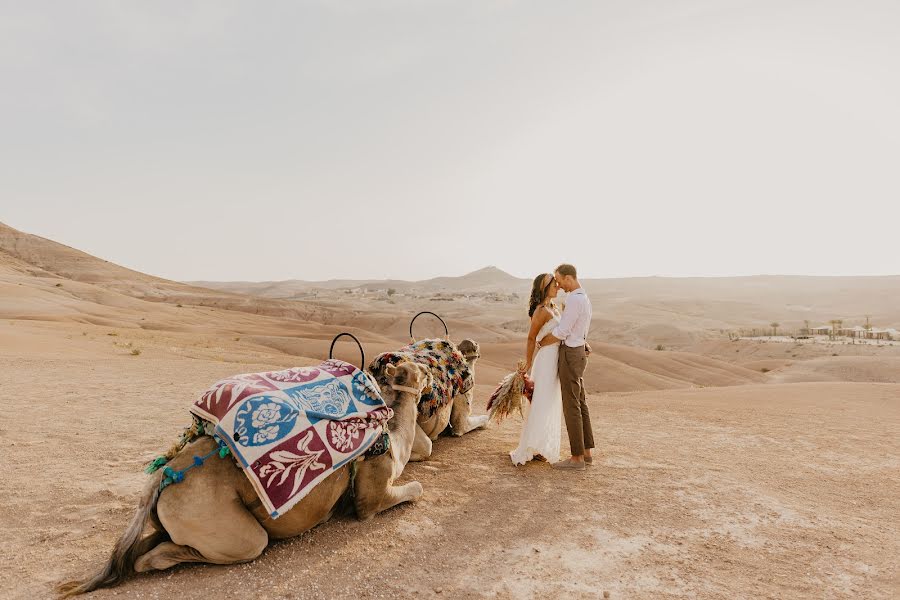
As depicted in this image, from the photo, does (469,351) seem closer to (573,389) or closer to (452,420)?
(452,420)

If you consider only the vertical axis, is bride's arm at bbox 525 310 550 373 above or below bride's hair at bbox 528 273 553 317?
below

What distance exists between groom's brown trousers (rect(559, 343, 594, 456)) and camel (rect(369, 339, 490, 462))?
4.21 feet

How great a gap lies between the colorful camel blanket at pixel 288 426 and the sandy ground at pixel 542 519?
62 centimetres

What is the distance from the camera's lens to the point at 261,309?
49750mm

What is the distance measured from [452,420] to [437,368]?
4.14ft

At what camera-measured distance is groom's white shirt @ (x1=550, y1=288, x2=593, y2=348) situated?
5.73 metres

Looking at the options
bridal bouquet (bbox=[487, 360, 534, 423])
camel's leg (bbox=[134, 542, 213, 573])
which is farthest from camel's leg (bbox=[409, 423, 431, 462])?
camel's leg (bbox=[134, 542, 213, 573])

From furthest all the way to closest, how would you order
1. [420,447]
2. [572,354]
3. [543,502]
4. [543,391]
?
[543,391] < [572,354] < [420,447] < [543,502]

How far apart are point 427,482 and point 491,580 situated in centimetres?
184

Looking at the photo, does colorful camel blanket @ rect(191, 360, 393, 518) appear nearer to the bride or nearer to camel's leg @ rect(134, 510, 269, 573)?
camel's leg @ rect(134, 510, 269, 573)

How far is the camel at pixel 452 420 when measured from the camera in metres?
5.75

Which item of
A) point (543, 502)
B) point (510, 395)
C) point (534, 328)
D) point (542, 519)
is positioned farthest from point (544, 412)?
point (542, 519)

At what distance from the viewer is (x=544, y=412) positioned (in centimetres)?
597

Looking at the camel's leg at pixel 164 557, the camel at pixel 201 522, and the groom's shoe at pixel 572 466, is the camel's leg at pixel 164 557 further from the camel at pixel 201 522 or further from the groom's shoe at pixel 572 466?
the groom's shoe at pixel 572 466
